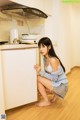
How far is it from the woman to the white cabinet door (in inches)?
4.0

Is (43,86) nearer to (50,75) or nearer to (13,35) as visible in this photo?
(50,75)

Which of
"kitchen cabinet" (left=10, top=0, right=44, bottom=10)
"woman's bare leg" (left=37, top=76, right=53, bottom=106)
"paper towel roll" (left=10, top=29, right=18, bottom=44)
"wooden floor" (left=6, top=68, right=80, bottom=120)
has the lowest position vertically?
"wooden floor" (left=6, top=68, right=80, bottom=120)

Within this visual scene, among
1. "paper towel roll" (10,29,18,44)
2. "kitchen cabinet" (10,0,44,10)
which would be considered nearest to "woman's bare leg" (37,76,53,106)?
"paper towel roll" (10,29,18,44)

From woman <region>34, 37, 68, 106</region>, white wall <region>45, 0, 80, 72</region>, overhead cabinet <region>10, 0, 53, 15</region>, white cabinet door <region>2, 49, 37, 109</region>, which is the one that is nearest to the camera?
white cabinet door <region>2, 49, 37, 109</region>

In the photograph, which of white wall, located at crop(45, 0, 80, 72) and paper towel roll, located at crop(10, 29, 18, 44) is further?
white wall, located at crop(45, 0, 80, 72)

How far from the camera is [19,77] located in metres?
1.76

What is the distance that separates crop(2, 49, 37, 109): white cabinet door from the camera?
1.65 meters

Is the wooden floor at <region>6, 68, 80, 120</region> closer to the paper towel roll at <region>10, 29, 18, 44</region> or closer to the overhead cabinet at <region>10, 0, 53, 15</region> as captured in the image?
the paper towel roll at <region>10, 29, 18, 44</region>

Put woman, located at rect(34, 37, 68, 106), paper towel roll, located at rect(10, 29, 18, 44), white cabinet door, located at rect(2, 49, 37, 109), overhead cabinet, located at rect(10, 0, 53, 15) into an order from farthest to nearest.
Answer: paper towel roll, located at rect(10, 29, 18, 44) → overhead cabinet, located at rect(10, 0, 53, 15) → woman, located at rect(34, 37, 68, 106) → white cabinet door, located at rect(2, 49, 37, 109)

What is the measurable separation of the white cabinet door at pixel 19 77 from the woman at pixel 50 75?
10 cm

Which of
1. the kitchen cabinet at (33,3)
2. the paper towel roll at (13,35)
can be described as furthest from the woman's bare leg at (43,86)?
the kitchen cabinet at (33,3)

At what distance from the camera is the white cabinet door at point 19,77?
1.65 m

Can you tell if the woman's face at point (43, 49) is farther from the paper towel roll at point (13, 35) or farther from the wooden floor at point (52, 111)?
the wooden floor at point (52, 111)

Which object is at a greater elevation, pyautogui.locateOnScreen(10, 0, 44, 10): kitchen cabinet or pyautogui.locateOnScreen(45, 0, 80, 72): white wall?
pyautogui.locateOnScreen(10, 0, 44, 10): kitchen cabinet
